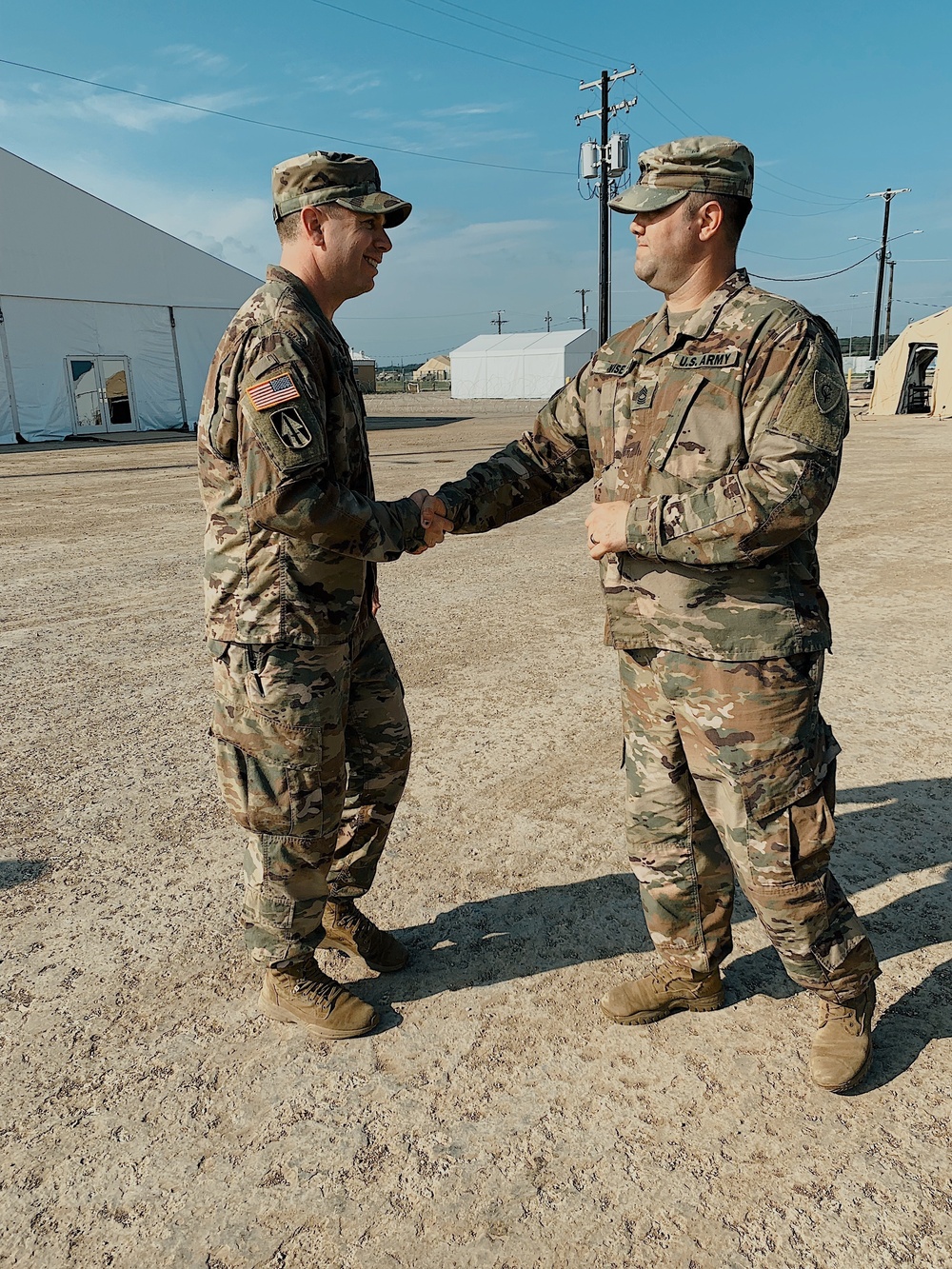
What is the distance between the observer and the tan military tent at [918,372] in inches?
889

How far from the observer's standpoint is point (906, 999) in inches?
97.6

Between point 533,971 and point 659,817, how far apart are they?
2.23 feet

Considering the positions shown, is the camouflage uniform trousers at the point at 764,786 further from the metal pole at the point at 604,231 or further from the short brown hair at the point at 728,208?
the metal pole at the point at 604,231

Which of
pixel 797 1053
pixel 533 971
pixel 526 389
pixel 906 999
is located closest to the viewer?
pixel 797 1053

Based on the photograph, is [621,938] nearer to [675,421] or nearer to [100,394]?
[675,421]

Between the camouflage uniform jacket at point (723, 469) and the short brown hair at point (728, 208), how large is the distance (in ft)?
0.35

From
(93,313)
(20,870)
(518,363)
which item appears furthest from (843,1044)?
(518,363)

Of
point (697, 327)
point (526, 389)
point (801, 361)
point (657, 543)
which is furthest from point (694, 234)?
point (526, 389)

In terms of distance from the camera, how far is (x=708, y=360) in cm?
209

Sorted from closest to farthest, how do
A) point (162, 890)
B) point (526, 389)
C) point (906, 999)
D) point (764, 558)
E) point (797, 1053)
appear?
point (764, 558), point (797, 1053), point (906, 999), point (162, 890), point (526, 389)

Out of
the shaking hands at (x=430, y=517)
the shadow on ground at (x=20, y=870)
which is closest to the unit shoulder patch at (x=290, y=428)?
the shaking hands at (x=430, y=517)

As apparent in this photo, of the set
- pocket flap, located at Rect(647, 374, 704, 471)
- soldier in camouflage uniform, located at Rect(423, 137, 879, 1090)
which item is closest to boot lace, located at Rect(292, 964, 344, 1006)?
soldier in camouflage uniform, located at Rect(423, 137, 879, 1090)

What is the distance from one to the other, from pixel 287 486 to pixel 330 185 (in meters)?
0.80

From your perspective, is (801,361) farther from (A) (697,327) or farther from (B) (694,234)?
(B) (694,234)
